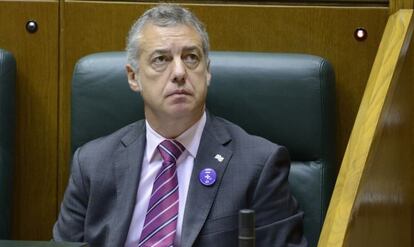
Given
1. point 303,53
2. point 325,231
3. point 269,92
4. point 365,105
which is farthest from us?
point 303,53

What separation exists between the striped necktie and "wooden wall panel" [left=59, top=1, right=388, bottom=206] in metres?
0.43

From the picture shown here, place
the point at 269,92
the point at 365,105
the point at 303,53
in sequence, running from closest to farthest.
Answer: the point at 365,105
the point at 269,92
the point at 303,53

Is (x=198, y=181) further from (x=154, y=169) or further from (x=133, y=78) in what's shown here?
(x=133, y=78)

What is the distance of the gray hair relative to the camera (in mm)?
2234

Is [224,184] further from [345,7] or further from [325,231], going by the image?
[345,7]

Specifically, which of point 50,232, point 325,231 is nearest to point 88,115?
point 50,232

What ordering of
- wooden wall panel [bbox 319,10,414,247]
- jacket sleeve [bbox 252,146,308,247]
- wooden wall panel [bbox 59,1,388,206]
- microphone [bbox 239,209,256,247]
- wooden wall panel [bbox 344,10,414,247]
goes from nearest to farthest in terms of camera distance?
microphone [bbox 239,209,256,247] → wooden wall panel [bbox 319,10,414,247] → wooden wall panel [bbox 344,10,414,247] → jacket sleeve [bbox 252,146,308,247] → wooden wall panel [bbox 59,1,388,206]

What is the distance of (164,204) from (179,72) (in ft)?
0.95

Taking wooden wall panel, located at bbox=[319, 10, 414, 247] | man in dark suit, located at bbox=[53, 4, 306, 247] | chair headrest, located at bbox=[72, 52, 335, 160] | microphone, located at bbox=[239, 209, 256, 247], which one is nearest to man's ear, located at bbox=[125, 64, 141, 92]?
man in dark suit, located at bbox=[53, 4, 306, 247]

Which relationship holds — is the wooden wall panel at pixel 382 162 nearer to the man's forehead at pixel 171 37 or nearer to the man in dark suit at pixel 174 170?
the man in dark suit at pixel 174 170

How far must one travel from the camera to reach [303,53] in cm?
252

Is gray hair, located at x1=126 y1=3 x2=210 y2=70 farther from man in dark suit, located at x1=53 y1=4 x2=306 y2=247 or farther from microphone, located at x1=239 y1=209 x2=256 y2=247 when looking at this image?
→ microphone, located at x1=239 y1=209 x2=256 y2=247

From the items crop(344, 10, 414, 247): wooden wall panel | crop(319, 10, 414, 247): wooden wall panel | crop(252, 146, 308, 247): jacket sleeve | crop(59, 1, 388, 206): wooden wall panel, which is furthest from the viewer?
crop(59, 1, 388, 206): wooden wall panel

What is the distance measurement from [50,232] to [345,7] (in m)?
0.96
